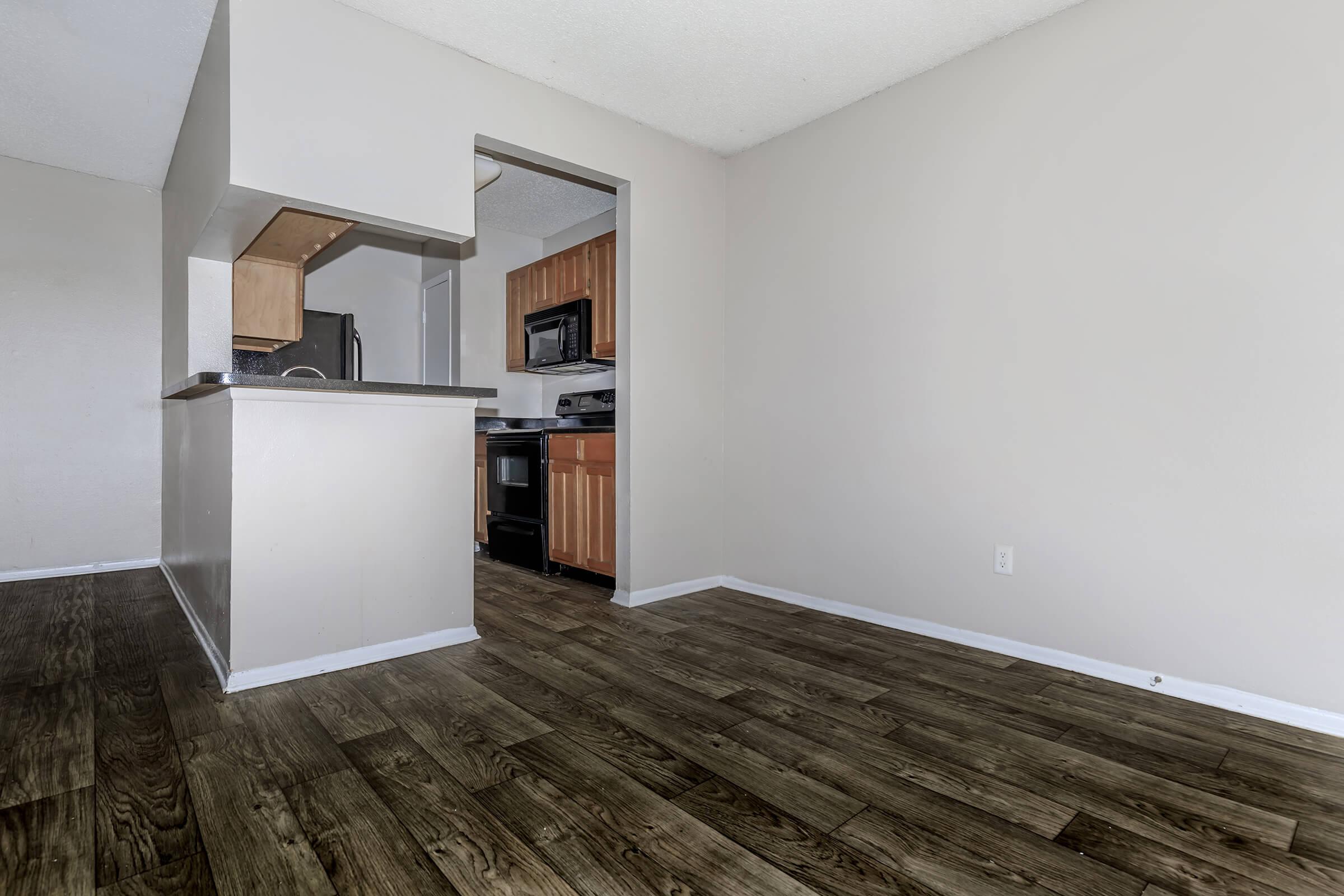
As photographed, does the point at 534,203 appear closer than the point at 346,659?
No

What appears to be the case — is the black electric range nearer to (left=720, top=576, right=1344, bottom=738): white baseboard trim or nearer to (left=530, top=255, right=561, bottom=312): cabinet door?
(left=530, top=255, right=561, bottom=312): cabinet door

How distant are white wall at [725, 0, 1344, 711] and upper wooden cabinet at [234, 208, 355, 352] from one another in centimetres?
234

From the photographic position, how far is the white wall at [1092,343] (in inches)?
78.0

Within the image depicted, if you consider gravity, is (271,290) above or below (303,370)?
above

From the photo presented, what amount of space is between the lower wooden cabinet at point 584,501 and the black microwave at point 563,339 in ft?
2.25

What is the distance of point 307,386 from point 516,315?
2.87m

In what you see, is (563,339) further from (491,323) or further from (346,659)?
(346,659)

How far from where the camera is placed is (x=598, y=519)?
3.65m

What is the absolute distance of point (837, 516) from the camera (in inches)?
126

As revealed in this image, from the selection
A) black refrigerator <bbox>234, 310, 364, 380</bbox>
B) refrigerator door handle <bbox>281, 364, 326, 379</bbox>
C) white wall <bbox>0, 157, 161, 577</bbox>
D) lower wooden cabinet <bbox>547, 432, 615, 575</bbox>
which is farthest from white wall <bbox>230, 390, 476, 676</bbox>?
white wall <bbox>0, 157, 161, 577</bbox>

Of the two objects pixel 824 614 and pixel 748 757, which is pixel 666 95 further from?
pixel 748 757

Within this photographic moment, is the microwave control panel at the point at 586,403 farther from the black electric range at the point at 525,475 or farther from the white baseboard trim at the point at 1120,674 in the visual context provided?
the white baseboard trim at the point at 1120,674

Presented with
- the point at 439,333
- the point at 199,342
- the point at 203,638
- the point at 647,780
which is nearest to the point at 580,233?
the point at 439,333

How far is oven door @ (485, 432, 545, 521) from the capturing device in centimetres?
408
